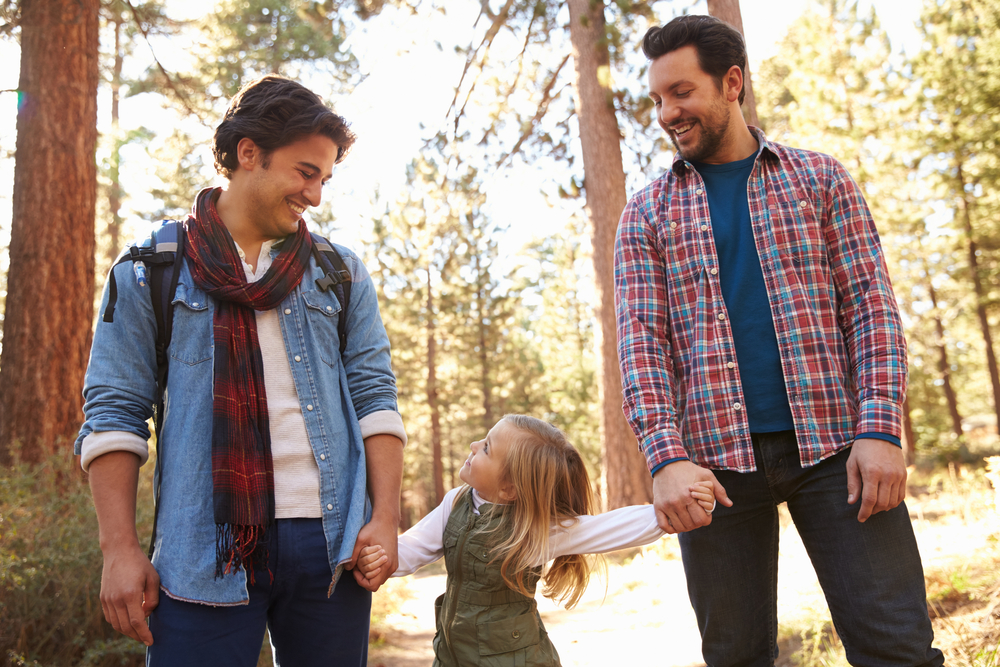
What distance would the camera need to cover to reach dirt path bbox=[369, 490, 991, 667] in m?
4.91

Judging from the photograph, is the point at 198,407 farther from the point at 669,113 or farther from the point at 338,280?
the point at 669,113

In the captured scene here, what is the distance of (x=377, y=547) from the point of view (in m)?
1.89

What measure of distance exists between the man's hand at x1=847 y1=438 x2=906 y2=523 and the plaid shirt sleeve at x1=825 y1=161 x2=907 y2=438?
0.05 m

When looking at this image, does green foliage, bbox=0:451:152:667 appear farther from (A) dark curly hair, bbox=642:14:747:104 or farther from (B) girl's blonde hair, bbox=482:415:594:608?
(A) dark curly hair, bbox=642:14:747:104

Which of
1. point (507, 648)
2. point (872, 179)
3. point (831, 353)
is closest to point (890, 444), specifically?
point (831, 353)

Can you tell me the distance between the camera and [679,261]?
→ 221cm

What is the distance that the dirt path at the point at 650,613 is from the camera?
4.91m

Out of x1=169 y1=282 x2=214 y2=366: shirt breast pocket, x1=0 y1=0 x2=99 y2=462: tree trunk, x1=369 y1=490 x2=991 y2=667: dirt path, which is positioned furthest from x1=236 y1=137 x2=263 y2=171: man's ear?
x1=0 y1=0 x2=99 y2=462: tree trunk

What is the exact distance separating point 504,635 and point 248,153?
5.79ft

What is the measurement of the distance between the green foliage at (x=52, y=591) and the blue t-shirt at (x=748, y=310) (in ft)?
11.2

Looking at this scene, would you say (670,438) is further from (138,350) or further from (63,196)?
(63,196)

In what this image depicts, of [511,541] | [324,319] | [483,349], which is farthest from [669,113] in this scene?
[483,349]

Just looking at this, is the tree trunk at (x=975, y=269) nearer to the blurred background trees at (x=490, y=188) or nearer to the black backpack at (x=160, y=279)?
the blurred background trees at (x=490, y=188)

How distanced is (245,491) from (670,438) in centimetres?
113
